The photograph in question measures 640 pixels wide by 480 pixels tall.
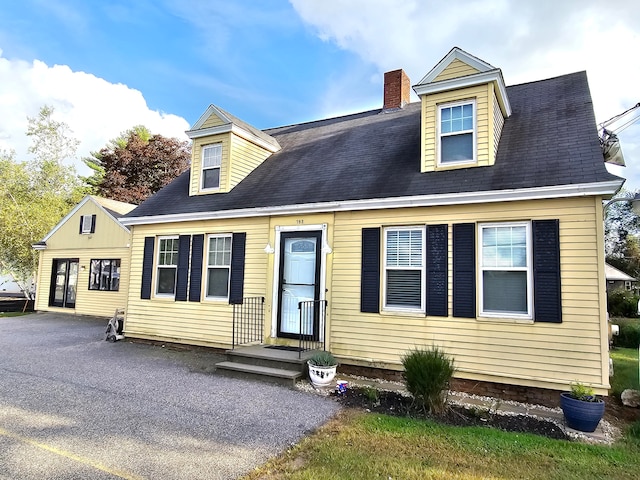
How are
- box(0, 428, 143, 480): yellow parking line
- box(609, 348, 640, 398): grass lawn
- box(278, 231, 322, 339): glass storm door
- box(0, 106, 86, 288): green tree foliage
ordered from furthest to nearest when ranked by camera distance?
1. box(0, 106, 86, 288): green tree foliage
2. box(278, 231, 322, 339): glass storm door
3. box(609, 348, 640, 398): grass lawn
4. box(0, 428, 143, 480): yellow parking line

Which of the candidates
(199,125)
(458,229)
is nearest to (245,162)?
(199,125)

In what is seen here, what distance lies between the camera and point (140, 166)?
26.7 metres

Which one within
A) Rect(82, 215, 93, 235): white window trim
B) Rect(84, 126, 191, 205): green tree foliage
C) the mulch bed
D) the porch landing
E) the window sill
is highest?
Rect(84, 126, 191, 205): green tree foliage

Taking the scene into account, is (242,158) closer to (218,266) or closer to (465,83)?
(218,266)

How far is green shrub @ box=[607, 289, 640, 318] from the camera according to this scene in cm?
1610

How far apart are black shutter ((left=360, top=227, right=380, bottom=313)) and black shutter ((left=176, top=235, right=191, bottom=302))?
14.4ft

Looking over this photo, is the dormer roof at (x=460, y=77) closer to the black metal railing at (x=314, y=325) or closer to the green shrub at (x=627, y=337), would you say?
the black metal railing at (x=314, y=325)

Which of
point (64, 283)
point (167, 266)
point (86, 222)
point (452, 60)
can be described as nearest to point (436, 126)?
point (452, 60)

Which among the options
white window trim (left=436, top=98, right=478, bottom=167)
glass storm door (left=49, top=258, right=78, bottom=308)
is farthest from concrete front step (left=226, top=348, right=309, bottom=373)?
glass storm door (left=49, top=258, right=78, bottom=308)

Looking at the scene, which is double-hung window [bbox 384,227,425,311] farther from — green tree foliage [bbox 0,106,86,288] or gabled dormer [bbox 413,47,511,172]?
green tree foliage [bbox 0,106,86,288]

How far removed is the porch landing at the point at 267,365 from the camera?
20.6ft

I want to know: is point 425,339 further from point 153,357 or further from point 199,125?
point 199,125

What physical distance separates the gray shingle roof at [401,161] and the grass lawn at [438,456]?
11.5 ft

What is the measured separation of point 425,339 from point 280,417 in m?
2.79
